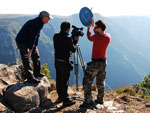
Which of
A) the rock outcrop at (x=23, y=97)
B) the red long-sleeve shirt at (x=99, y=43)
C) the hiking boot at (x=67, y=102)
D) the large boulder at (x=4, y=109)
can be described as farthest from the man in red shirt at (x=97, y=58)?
the large boulder at (x=4, y=109)

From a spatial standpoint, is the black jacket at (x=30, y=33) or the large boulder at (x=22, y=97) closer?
the large boulder at (x=22, y=97)

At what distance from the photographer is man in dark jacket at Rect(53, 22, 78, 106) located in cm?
693

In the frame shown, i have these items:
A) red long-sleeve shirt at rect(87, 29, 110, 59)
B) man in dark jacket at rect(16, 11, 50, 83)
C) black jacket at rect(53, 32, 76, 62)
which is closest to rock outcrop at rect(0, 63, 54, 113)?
man in dark jacket at rect(16, 11, 50, 83)

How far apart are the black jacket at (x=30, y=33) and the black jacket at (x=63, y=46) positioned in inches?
27.6

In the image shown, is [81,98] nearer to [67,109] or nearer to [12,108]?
[67,109]

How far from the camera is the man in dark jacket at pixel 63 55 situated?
6.93 m

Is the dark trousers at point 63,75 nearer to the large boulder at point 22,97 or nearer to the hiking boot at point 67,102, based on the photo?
the hiking boot at point 67,102

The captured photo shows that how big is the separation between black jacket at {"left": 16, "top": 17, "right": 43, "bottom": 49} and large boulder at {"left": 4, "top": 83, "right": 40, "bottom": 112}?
1496 millimetres

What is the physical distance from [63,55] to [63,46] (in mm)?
345

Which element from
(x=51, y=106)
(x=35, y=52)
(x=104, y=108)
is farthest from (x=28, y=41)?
(x=104, y=108)

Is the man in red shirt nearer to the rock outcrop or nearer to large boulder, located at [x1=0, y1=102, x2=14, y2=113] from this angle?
the rock outcrop

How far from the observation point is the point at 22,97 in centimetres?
674

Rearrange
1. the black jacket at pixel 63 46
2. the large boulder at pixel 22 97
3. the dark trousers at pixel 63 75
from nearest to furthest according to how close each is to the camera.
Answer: the large boulder at pixel 22 97
the black jacket at pixel 63 46
the dark trousers at pixel 63 75

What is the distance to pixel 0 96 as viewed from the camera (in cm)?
722
